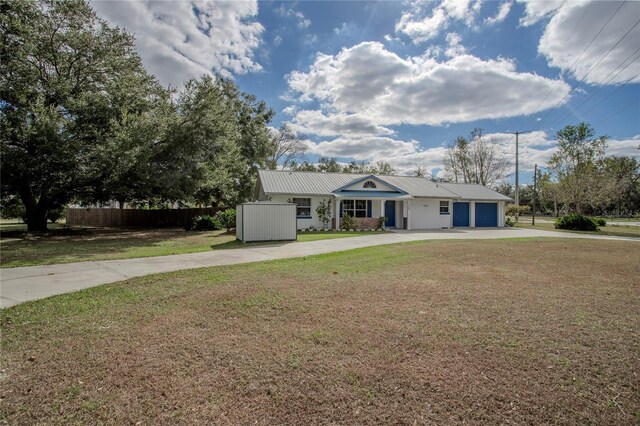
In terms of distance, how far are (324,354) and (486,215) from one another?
27.9 meters

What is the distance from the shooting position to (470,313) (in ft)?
16.7

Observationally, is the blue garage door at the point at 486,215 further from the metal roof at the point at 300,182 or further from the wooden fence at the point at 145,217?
the wooden fence at the point at 145,217

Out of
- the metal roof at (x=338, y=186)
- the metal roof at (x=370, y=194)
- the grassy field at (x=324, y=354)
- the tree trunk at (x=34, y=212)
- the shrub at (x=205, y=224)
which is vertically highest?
the metal roof at (x=338, y=186)

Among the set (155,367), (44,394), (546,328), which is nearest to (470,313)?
(546,328)

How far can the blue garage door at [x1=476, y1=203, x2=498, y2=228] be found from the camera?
2741 cm

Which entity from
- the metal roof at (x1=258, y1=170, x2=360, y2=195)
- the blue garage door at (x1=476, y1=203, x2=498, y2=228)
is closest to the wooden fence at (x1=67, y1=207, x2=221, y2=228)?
the metal roof at (x1=258, y1=170, x2=360, y2=195)

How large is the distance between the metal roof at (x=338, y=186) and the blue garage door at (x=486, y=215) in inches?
32.5

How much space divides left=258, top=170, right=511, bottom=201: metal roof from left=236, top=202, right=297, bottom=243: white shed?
554 centimetres

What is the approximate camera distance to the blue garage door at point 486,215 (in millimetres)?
27406

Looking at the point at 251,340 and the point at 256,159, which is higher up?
the point at 256,159

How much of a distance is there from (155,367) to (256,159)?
31.8m

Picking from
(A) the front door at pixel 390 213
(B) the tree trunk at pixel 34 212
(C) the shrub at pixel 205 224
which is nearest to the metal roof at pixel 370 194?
(A) the front door at pixel 390 213

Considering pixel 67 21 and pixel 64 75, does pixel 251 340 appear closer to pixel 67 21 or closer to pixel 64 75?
pixel 64 75

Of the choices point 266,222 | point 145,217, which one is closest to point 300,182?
point 266,222
